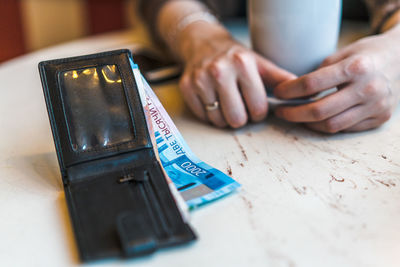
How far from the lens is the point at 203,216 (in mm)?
411

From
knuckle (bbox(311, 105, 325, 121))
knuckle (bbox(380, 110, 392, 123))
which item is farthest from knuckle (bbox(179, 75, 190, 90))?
knuckle (bbox(380, 110, 392, 123))

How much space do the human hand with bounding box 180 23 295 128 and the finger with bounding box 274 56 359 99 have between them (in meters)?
0.04

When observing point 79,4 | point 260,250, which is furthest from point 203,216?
point 79,4

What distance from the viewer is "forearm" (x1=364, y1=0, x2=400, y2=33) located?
30.3 inches

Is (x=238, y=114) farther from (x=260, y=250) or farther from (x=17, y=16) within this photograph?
(x=17, y=16)

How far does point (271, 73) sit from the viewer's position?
2.06 feet

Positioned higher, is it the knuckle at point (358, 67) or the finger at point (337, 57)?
the finger at point (337, 57)

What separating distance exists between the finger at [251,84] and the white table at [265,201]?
4 centimetres

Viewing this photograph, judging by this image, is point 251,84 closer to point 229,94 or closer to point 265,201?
point 229,94

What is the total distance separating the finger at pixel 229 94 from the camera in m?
0.61

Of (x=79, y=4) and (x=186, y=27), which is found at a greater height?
(x=79, y=4)

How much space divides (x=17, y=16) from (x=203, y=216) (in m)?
1.96

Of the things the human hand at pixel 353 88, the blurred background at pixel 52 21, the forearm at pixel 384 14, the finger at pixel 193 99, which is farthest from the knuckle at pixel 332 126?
the blurred background at pixel 52 21

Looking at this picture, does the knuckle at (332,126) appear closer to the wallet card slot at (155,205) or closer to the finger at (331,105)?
the finger at (331,105)
